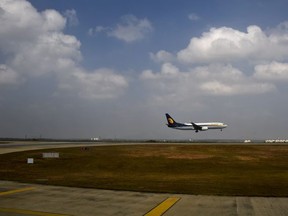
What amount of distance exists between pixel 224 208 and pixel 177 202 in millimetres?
2043

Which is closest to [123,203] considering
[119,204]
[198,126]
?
[119,204]

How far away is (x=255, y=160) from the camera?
41.9 metres

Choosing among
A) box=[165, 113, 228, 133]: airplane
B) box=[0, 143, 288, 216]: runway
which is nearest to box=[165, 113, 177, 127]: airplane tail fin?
box=[165, 113, 228, 133]: airplane

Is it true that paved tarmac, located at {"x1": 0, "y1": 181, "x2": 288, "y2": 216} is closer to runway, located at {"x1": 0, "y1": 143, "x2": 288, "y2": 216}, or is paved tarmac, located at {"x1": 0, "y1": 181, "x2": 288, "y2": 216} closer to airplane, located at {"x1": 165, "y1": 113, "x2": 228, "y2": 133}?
→ runway, located at {"x1": 0, "y1": 143, "x2": 288, "y2": 216}

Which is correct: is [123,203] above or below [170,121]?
below

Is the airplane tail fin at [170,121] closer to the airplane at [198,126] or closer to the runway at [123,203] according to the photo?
the airplane at [198,126]

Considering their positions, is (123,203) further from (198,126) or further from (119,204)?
(198,126)

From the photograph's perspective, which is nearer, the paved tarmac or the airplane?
the paved tarmac

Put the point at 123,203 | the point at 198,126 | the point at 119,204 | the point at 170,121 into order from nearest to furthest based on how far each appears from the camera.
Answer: the point at 119,204
the point at 123,203
the point at 198,126
the point at 170,121

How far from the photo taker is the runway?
→ 12.9 metres

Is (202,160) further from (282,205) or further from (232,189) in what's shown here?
(282,205)

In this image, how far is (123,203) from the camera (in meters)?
14.5

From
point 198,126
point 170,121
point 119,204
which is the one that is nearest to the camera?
point 119,204

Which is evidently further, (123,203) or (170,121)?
(170,121)
